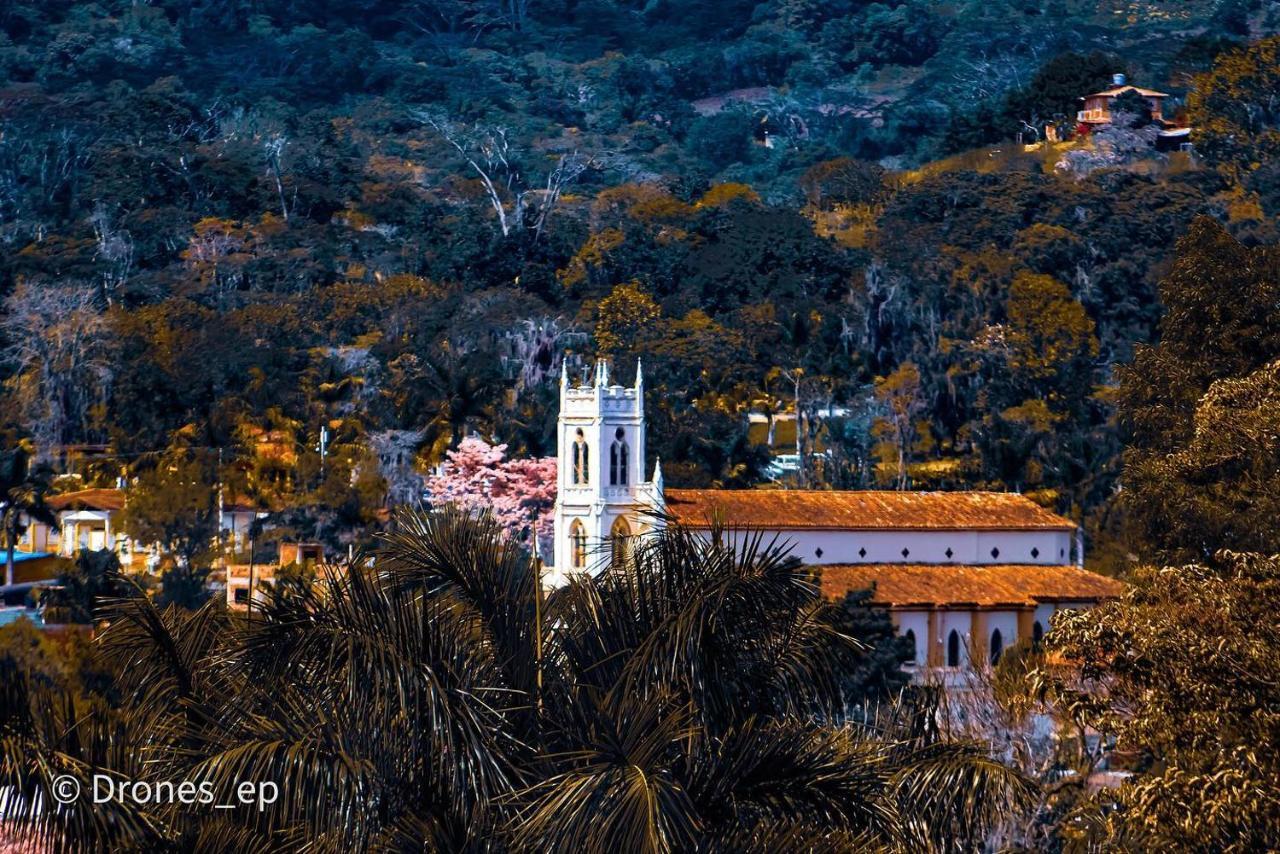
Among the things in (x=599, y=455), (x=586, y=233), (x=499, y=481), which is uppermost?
(x=586, y=233)

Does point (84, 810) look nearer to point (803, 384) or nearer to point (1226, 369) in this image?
point (1226, 369)

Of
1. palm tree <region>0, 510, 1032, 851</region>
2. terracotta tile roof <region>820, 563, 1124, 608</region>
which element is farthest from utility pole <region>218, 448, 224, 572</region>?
palm tree <region>0, 510, 1032, 851</region>

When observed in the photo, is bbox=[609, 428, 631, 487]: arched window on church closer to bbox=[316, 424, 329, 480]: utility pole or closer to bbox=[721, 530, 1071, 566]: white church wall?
bbox=[721, 530, 1071, 566]: white church wall

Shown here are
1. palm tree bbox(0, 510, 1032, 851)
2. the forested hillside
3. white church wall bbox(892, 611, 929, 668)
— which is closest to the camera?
palm tree bbox(0, 510, 1032, 851)

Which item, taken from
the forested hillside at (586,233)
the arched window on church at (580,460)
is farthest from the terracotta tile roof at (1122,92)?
the arched window on church at (580,460)

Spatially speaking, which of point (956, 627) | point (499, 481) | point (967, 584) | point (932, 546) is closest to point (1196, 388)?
point (956, 627)

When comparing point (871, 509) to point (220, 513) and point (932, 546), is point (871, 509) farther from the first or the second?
point (220, 513)
